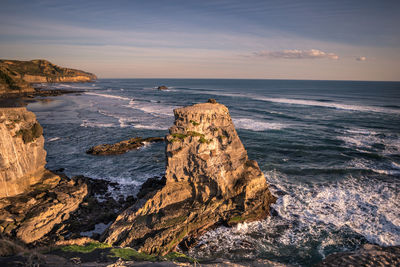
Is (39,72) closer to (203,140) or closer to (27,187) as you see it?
(27,187)

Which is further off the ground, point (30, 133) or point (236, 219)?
point (30, 133)

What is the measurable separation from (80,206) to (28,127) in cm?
765

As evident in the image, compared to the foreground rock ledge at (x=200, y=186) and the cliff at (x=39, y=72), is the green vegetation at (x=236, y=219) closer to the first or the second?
the foreground rock ledge at (x=200, y=186)

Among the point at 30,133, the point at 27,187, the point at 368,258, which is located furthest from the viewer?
the point at 30,133

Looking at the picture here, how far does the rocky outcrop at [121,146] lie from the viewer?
2809cm

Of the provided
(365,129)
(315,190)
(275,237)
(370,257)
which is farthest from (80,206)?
(365,129)

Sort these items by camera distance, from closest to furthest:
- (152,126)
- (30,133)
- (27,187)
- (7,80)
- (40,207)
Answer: (40,207)
(27,187)
(30,133)
(152,126)
(7,80)

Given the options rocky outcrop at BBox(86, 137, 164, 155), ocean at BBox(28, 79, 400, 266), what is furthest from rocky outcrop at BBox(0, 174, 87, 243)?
rocky outcrop at BBox(86, 137, 164, 155)

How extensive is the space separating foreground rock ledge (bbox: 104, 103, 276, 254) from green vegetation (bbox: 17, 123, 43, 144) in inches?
408

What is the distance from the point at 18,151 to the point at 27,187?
9.83ft

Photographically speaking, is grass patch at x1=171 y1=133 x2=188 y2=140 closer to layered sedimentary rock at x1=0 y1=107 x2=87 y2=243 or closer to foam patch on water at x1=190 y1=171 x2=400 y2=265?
foam patch on water at x1=190 y1=171 x2=400 y2=265

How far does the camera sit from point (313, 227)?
1489cm

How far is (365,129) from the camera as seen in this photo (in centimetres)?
3884

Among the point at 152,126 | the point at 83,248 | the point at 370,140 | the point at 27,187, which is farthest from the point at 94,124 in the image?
the point at 370,140
